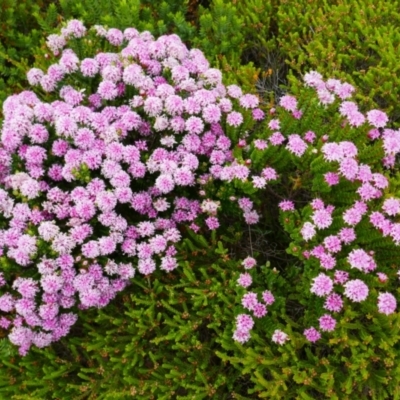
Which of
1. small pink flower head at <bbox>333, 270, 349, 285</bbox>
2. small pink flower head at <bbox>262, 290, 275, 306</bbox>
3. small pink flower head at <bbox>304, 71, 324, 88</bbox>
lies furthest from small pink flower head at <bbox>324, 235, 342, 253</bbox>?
small pink flower head at <bbox>304, 71, 324, 88</bbox>

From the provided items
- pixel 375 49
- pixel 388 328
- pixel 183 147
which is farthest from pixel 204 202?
pixel 375 49

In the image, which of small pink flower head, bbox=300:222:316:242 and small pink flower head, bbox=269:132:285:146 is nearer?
small pink flower head, bbox=300:222:316:242

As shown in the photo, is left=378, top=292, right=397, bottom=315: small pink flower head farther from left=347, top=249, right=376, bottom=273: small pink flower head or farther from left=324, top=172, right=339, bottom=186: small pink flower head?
left=324, top=172, right=339, bottom=186: small pink flower head

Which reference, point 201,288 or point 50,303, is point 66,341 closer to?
point 50,303

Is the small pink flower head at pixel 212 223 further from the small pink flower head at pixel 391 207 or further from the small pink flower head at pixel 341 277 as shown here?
the small pink flower head at pixel 391 207

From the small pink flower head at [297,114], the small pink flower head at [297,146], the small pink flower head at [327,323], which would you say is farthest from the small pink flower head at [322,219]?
the small pink flower head at [297,114]
